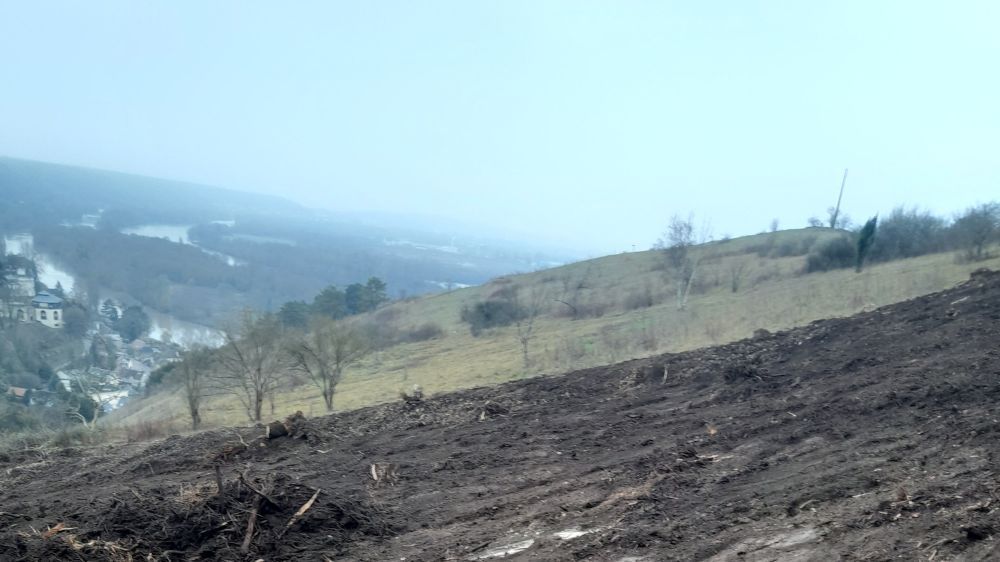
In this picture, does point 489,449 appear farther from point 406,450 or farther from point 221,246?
point 221,246

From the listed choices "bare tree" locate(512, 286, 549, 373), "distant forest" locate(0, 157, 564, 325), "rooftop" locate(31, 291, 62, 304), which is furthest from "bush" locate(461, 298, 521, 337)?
"rooftop" locate(31, 291, 62, 304)

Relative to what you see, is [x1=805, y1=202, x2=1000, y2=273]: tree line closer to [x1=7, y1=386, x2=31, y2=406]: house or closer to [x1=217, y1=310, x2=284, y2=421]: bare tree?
[x1=217, y1=310, x2=284, y2=421]: bare tree

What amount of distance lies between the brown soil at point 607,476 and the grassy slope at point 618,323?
7.54 metres

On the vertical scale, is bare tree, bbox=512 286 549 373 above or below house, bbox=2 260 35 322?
below

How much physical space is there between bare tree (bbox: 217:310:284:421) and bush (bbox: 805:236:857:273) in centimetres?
2550

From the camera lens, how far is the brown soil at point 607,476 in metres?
6.20

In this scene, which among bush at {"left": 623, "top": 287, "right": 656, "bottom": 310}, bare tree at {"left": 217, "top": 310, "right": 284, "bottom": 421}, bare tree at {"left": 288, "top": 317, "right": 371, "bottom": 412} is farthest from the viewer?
bush at {"left": 623, "top": 287, "right": 656, "bottom": 310}

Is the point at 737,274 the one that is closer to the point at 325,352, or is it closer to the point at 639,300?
the point at 639,300

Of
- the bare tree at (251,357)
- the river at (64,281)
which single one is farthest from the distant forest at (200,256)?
the bare tree at (251,357)

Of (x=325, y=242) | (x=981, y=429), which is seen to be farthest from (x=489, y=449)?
(x=325, y=242)

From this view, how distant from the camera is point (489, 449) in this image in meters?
10.1

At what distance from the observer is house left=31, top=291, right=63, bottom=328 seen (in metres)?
34.5

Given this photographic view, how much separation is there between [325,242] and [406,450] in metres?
84.3

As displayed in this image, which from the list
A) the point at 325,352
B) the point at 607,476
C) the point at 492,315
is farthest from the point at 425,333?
the point at 607,476
